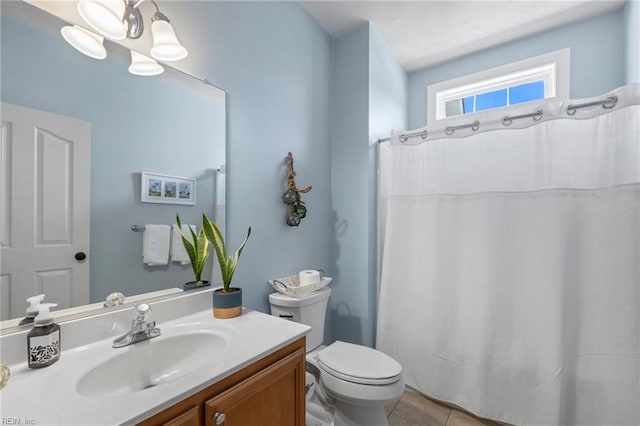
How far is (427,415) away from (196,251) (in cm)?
168

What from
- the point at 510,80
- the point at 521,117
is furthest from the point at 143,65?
the point at 510,80

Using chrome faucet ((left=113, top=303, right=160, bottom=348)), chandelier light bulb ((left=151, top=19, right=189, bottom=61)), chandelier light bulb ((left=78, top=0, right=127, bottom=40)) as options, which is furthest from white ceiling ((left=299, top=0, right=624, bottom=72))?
chrome faucet ((left=113, top=303, right=160, bottom=348))

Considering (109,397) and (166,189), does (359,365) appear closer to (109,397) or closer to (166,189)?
(109,397)

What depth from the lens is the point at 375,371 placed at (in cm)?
134

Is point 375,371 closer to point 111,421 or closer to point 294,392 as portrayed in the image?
point 294,392

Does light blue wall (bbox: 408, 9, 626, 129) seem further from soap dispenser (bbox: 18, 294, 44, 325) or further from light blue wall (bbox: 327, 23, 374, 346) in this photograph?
soap dispenser (bbox: 18, 294, 44, 325)

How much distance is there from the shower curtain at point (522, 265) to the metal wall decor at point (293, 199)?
2.06ft

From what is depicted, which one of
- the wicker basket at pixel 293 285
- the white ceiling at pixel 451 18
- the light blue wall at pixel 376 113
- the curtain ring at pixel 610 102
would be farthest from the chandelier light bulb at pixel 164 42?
the curtain ring at pixel 610 102

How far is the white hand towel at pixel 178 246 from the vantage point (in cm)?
119

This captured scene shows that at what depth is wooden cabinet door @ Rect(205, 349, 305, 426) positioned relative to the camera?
763 millimetres

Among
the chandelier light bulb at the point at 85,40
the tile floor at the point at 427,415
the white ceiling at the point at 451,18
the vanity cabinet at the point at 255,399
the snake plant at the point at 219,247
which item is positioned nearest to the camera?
the vanity cabinet at the point at 255,399

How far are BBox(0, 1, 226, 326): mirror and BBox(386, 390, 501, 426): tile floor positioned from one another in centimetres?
143

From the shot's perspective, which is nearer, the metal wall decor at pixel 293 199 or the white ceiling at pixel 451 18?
the metal wall decor at pixel 293 199

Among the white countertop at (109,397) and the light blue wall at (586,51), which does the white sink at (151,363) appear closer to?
the white countertop at (109,397)
